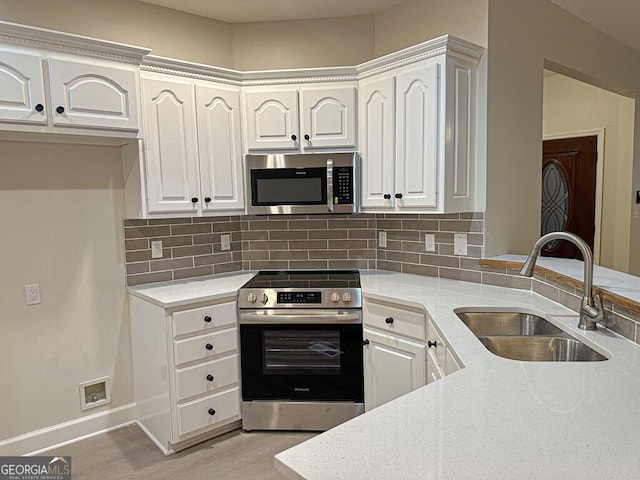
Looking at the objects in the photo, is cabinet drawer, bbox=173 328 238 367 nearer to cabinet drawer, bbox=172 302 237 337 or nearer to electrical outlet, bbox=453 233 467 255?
cabinet drawer, bbox=172 302 237 337

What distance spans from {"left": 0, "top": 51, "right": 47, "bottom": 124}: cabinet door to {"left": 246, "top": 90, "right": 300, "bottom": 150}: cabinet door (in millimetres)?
1179

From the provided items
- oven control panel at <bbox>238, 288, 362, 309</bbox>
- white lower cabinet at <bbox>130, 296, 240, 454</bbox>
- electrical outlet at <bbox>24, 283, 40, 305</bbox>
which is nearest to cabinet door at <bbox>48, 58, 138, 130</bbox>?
electrical outlet at <bbox>24, 283, 40, 305</bbox>

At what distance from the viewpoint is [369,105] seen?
9.16 feet

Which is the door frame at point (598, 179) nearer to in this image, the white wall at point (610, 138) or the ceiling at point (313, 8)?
the white wall at point (610, 138)

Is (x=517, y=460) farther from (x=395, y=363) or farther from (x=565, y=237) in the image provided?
(x=395, y=363)

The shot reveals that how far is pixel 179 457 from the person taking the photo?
2514 mm

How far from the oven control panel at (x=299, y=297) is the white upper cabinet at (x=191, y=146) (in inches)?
26.8

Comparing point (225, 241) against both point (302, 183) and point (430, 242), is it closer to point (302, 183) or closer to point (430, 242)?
point (302, 183)

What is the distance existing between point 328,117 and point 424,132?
2.15 ft

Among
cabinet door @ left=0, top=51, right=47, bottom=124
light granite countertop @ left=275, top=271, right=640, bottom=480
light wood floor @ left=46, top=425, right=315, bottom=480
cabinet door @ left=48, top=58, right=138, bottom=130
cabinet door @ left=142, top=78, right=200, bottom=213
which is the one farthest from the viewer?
cabinet door @ left=142, top=78, right=200, bottom=213

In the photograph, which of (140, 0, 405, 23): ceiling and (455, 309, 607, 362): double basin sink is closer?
(455, 309, 607, 362): double basin sink

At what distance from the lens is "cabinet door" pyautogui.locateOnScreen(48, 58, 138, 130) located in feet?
7.26

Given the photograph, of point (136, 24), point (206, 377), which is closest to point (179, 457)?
point (206, 377)

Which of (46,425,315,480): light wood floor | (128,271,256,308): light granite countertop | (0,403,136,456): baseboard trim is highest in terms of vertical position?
(128,271,256,308): light granite countertop
